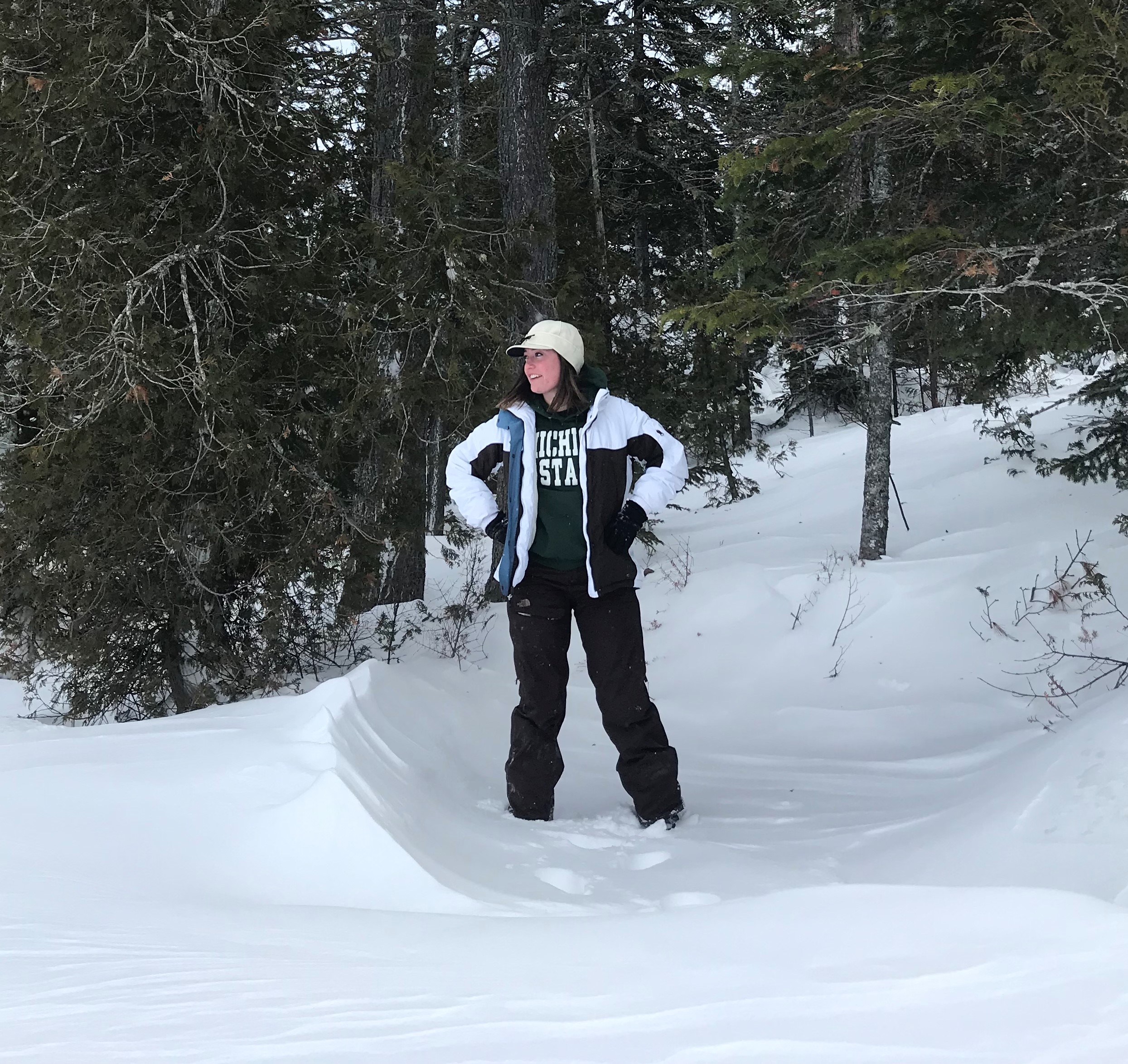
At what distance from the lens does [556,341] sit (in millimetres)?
4289

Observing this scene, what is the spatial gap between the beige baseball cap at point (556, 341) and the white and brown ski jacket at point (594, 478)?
8.6 inches

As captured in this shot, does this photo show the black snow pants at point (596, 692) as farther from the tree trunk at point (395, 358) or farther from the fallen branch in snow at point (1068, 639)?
the fallen branch in snow at point (1068, 639)

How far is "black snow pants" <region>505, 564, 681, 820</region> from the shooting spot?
436 cm

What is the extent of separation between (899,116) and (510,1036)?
19.8ft

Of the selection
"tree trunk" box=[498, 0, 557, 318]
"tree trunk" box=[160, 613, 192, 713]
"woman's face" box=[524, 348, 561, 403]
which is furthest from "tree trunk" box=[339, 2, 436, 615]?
"woman's face" box=[524, 348, 561, 403]

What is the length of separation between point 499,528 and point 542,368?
776 mm

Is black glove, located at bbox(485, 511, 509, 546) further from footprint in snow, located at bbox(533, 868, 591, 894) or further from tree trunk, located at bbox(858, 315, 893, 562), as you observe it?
tree trunk, located at bbox(858, 315, 893, 562)

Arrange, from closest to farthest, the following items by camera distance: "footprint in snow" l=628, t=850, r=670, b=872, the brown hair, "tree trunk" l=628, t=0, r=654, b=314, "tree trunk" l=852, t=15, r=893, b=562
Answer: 1. "footprint in snow" l=628, t=850, r=670, b=872
2. the brown hair
3. "tree trunk" l=852, t=15, r=893, b=562
4. "tree trunk" l=628, t=0, r=654, b=314

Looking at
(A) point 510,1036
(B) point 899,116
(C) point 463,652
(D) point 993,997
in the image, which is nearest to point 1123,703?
(D) point 993,997

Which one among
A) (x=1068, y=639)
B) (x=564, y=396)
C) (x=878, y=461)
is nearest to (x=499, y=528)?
(x=564, y=396)

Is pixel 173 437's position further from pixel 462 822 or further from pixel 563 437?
pixel 462 822

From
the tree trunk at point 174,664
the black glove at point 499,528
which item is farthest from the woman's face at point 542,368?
the tree trunk at point 174,664

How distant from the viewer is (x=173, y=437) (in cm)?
611

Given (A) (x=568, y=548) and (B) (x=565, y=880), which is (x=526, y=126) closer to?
(A) (x=568, y=548)
